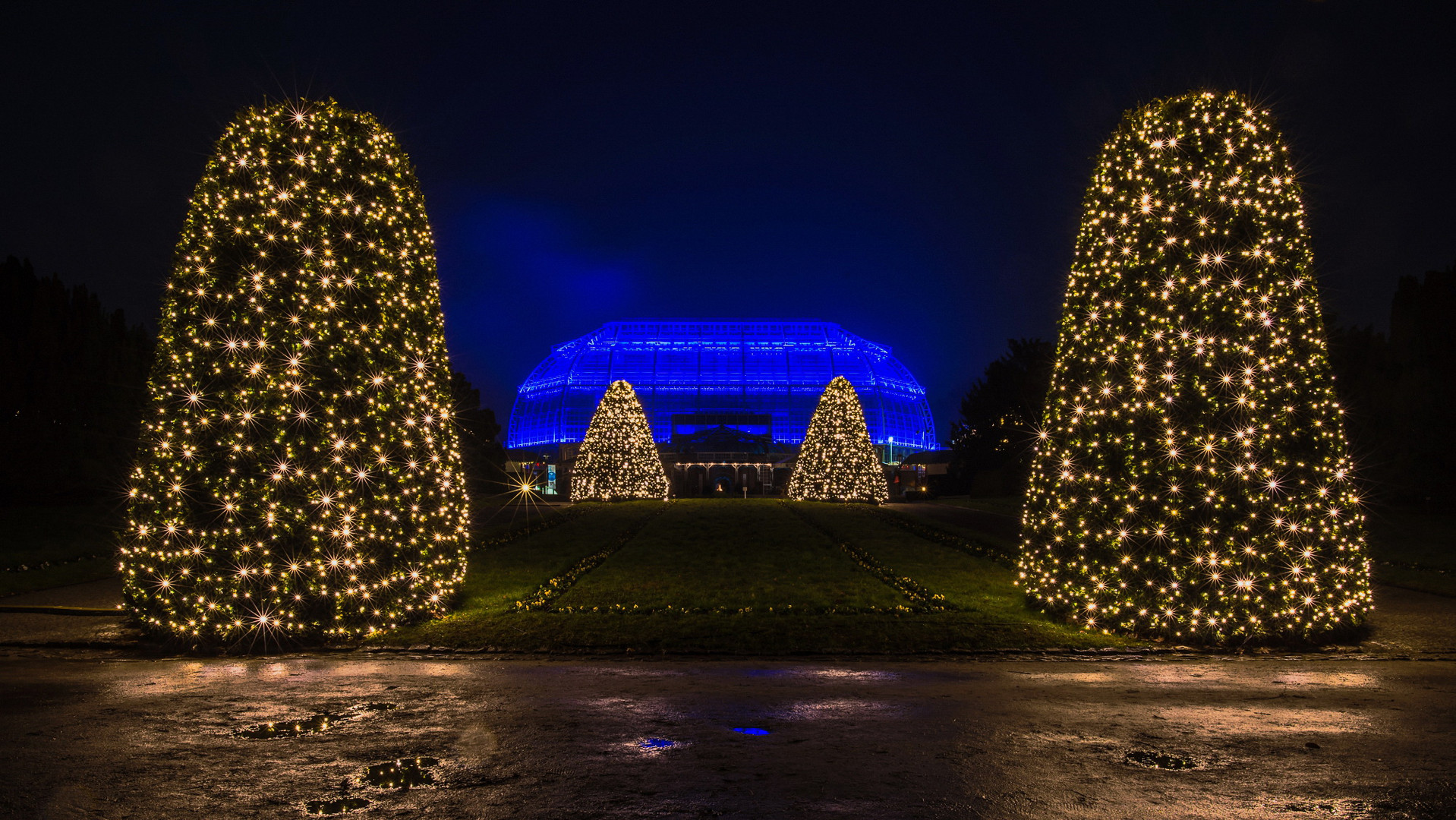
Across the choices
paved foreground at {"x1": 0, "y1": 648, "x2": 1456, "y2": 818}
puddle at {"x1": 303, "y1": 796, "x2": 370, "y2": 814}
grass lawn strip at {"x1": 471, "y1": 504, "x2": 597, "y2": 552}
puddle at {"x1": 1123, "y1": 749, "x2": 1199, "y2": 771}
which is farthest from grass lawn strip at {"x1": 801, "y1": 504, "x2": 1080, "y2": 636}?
grass lawn strip at {"x1": 471, "y1": 504, "x2": 597, "y2": 552}

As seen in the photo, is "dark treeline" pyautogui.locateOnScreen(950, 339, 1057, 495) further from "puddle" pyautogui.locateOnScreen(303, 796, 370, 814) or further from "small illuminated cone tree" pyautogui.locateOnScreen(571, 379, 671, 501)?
"puddle" pyautogui.locateOnScreen(303, 796, 370, 814)

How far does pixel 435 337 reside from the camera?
977 centimetres

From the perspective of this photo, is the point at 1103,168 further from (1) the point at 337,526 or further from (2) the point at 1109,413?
(1) the point at 337,526

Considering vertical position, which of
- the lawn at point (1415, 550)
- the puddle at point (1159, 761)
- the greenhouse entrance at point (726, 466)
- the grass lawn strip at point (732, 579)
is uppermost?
the greenhouse entrance at point (726, 466)

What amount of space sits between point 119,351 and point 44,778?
25442mm

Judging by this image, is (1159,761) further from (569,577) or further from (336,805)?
(569,577)

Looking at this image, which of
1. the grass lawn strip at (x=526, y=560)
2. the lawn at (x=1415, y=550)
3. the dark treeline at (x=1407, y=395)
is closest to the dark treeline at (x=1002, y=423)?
the dark treeline at (x=1407, y=395)

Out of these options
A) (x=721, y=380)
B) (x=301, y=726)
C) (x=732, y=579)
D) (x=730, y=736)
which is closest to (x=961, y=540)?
(x=732, y=579)

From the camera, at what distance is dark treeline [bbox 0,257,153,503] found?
2117 centimetres

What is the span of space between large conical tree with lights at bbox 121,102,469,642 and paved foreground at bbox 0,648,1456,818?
1.07 meters

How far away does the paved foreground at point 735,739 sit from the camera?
3834mm

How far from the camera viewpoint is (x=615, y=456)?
1284 inches

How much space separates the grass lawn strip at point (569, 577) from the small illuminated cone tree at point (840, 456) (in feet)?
41.4

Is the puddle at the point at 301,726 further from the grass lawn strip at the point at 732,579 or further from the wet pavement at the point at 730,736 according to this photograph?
the grass lawn strip at the point at 732,579
